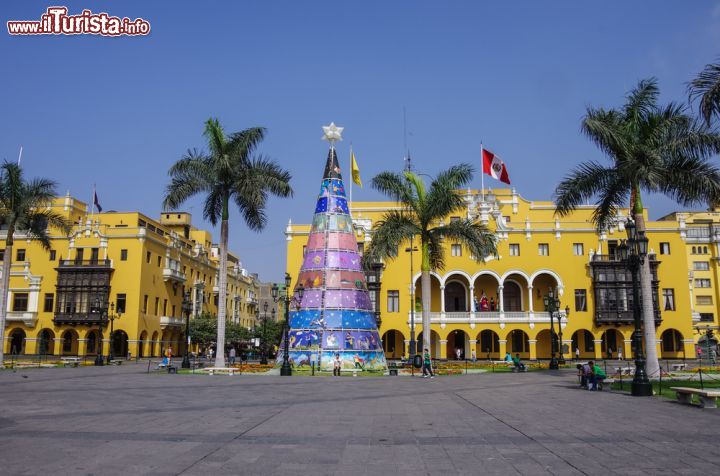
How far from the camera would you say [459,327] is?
50.7 meters

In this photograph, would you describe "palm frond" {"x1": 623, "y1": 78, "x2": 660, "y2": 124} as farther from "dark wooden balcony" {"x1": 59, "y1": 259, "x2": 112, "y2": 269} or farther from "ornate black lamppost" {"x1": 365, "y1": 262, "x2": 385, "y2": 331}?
"dark wooden balcony" {"x1": 59, "y1": 259, "x2": 112, "y2": 269}

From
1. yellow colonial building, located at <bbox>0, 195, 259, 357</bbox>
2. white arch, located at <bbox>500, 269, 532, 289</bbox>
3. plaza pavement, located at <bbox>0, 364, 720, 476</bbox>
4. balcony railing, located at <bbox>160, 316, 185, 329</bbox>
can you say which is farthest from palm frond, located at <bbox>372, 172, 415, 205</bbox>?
balcony railing, located at <bbox>160, 316, 185, 329</bbox>

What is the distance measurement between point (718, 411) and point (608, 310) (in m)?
39.6

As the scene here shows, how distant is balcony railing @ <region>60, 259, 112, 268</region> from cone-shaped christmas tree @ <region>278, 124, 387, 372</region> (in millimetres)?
30443

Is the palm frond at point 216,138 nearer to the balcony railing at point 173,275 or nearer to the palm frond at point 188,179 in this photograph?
the palm frond at point 188,179

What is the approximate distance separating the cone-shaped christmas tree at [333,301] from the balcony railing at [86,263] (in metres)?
30.4

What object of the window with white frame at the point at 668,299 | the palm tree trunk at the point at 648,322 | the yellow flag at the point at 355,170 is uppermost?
the yellow flag at the point at 355,170

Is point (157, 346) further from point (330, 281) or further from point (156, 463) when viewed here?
point (156, 463)

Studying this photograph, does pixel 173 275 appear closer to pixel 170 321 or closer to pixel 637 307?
pixel 170 321

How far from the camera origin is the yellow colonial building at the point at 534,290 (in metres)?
50.6

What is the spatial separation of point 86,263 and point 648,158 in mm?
47901

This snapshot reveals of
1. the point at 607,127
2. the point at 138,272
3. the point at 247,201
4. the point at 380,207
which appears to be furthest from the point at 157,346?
the point at 607,127

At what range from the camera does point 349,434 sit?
397 inches

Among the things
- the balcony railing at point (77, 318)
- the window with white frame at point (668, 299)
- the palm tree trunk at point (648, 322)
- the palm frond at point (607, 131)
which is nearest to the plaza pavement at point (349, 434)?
the palm tree trunk at point (648, 322)
